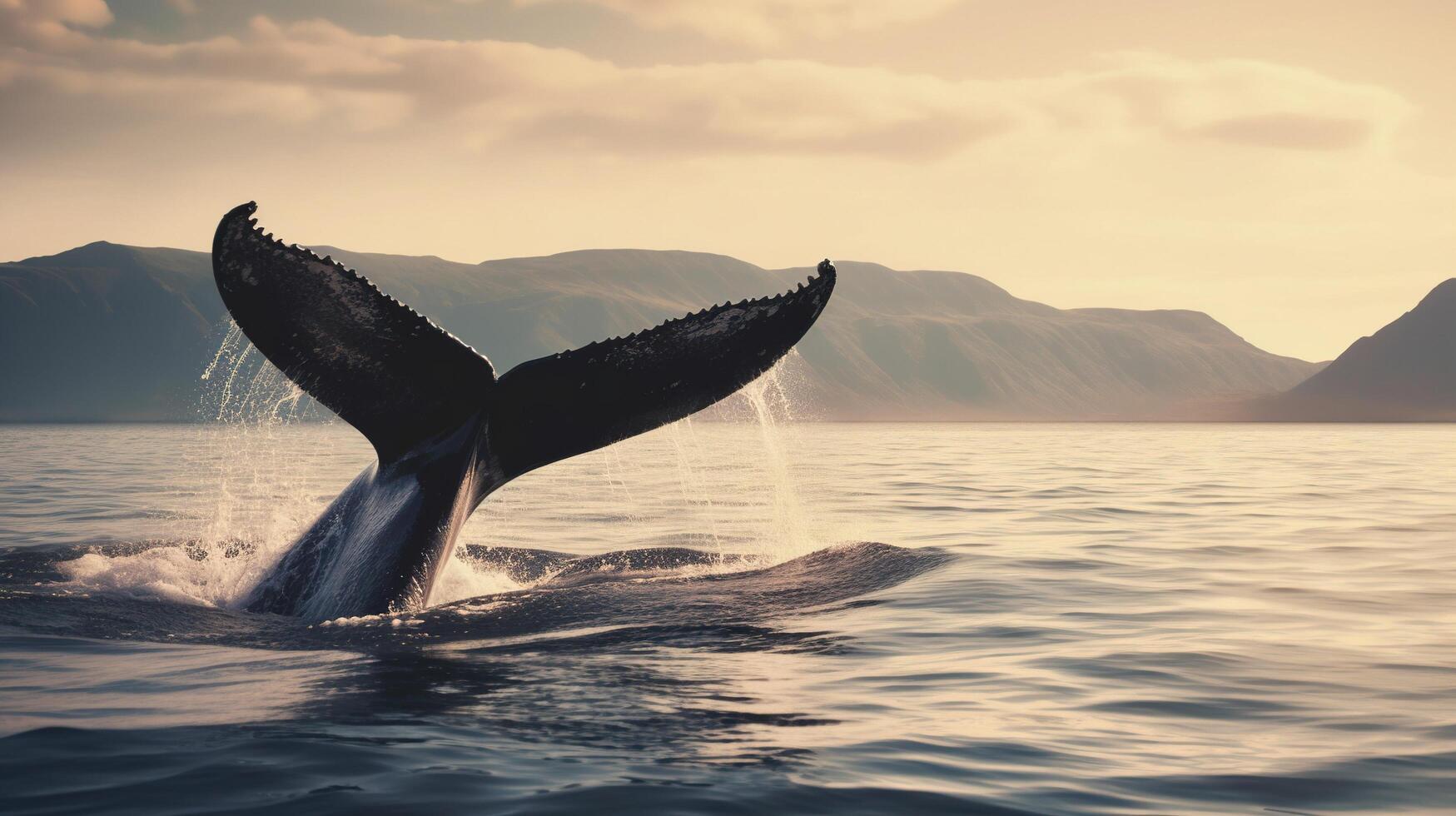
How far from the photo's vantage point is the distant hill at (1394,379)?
170m

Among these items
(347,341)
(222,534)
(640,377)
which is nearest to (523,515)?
(222,534)

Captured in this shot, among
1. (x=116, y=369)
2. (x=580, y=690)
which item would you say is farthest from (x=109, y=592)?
(x=116, y=369)

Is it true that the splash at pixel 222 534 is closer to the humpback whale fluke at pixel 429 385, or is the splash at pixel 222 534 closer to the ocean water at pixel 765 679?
the ocean water at pixel 765 679

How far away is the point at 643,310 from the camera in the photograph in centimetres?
19738

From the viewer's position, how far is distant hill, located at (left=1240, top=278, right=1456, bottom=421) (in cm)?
17000

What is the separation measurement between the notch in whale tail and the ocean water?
98 cm

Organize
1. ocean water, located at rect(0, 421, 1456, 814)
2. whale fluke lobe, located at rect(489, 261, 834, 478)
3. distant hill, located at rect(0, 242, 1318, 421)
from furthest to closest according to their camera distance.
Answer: distant hill, located at rect(0, 242, 1318, 421)
whale fluke lobe, located at rect(489, 261, 834, 478)
ocean water, located at rect(0, 421, 1456, 814)

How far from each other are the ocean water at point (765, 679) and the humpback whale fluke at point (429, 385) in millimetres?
464

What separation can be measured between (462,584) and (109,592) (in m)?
2.02

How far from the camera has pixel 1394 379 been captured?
174 meters

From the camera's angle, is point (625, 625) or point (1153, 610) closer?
point (625, 625)

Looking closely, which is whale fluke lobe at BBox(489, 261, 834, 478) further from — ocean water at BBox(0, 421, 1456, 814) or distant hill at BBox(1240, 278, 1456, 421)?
distant hill at BBox(1240, 278, 1456, 421)

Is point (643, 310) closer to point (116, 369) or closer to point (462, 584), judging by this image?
point (116, 369)

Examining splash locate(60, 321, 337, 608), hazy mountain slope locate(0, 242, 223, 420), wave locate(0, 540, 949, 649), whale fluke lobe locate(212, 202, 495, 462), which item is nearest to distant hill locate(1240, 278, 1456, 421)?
hazy mountain slope locate(0, 242, 223, 420)
